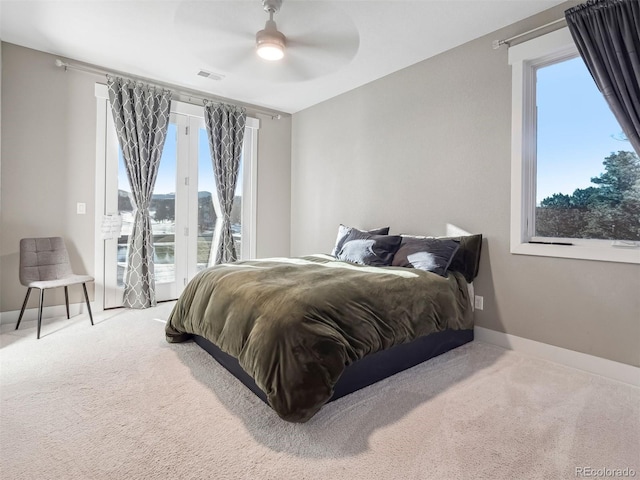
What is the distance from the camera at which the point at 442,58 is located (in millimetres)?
3240

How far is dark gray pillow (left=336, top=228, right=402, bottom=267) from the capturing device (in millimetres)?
3098

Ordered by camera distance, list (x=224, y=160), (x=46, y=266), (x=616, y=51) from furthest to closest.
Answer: (x=224, y=160)
(x=46, y=266)
(x=616, y=51)

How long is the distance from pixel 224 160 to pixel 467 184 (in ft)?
9.66

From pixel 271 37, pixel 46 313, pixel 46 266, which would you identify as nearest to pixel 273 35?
pixel 271 37

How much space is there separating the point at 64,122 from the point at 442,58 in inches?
150

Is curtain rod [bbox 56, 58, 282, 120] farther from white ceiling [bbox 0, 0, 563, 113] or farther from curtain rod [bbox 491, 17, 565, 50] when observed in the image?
curtain rod [bbox 491, 17, 565, 50]

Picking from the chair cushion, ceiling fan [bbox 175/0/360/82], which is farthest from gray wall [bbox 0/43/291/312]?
ceiling fan [bbox 175/0/360/82]

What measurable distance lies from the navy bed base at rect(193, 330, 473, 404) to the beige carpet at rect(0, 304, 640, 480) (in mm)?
55

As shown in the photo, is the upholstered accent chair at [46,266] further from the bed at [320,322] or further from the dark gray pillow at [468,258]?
the dark gray pillow at [468,258]

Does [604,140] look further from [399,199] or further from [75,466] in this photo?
[75,466]

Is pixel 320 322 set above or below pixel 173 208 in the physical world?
below

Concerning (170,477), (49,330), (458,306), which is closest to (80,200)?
(49,330)

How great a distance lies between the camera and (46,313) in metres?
3.35

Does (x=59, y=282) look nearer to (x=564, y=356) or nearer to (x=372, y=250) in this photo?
(x=372, y=250)
